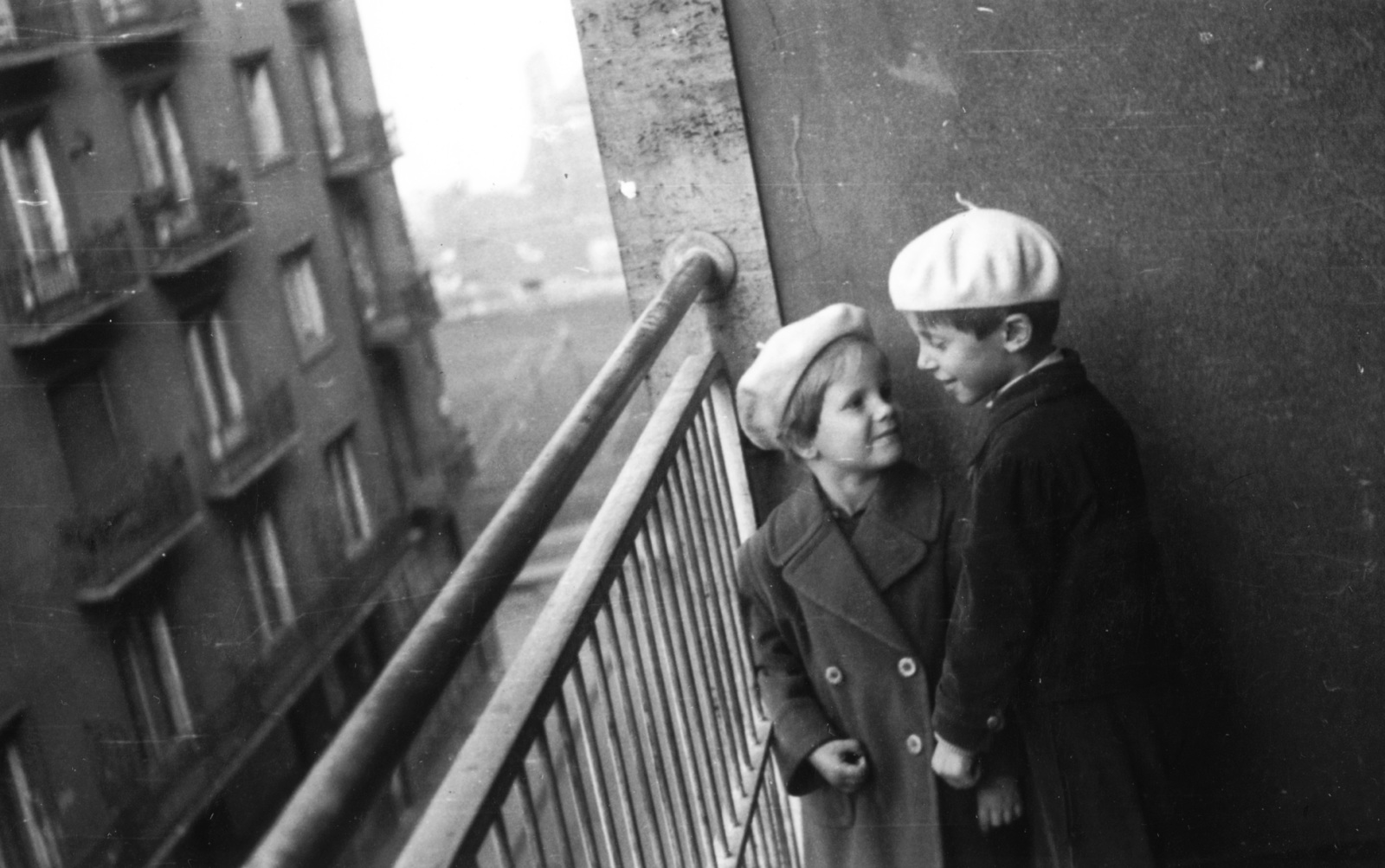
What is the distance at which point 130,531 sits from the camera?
287 inches

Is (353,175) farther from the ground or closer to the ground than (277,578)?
farther from the ground

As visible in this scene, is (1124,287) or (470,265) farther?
(470,265)

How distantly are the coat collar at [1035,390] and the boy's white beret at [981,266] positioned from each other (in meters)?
0.11

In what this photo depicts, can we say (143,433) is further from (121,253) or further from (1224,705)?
(1224,705)

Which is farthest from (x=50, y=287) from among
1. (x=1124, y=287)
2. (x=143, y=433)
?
(x=143, y=433)

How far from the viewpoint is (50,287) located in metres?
4.01

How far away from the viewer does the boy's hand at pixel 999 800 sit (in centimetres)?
201

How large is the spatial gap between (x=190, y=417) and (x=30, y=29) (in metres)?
11.2

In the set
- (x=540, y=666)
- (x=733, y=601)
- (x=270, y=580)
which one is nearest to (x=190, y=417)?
(x=270, y=580)

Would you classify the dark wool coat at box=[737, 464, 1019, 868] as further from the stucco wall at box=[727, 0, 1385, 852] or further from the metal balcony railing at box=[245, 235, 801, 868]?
the stucco wall at box=[727, 0, 1385, 852]

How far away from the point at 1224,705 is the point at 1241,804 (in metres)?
0.23

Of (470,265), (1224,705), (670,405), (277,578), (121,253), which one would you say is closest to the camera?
(670,405)

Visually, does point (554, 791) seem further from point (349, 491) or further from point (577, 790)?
point (349, 491)

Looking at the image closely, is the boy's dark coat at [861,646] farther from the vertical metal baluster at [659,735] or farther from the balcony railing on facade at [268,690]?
the balcony railing on facade at [268,690]
